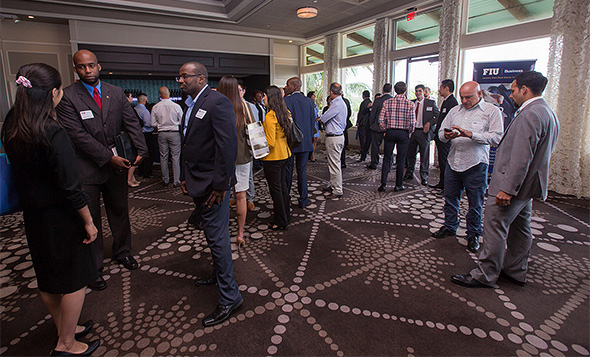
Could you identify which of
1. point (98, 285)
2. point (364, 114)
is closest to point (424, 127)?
point (364, 114)

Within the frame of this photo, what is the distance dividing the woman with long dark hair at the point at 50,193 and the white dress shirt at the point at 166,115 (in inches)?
145

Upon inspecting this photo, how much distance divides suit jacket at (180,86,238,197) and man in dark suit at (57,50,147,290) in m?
0.91

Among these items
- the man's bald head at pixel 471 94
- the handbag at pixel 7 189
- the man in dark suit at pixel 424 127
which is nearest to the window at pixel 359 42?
the man in dark suit at pixel 424 127

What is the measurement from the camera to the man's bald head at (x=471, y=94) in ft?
9.22

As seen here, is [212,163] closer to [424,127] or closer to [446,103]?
[446,103]

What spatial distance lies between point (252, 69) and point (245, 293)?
9.12 meters

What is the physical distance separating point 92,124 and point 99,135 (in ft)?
0.30

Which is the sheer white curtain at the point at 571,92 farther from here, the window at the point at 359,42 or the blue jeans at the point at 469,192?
the window at the point at 359,42

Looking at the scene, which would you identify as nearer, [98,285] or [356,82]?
[98,285]

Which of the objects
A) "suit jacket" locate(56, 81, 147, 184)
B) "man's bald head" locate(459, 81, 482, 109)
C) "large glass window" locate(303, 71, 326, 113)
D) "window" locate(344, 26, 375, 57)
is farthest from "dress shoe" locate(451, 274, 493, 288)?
"large glass window" locate(303, 71, 326, 113)

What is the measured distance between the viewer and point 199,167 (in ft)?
6.20

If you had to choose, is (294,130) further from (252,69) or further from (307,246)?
(252,69)

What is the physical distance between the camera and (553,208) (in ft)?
13.3

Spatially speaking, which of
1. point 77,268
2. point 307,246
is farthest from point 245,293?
point 77,268
